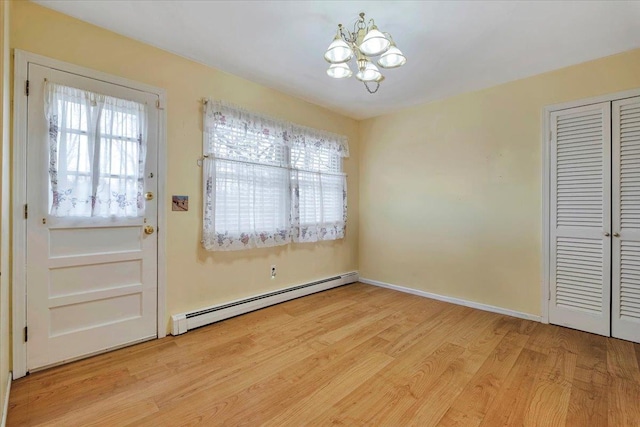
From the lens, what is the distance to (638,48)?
8.38 ft

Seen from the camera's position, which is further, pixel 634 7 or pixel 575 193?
pixel 575 193

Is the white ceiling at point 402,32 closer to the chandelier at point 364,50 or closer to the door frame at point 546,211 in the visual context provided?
the chandelier at point 364,50

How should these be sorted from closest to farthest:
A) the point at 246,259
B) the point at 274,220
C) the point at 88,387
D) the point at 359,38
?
the point at 88,387 → the point at 359,38 → the point at 246,259 → the point at 274,220

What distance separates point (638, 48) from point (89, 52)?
461 centimetres

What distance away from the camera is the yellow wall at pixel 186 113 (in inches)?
84.8

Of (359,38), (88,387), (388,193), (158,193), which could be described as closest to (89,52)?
(158,193)

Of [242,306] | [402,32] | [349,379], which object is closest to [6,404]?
[242,306]

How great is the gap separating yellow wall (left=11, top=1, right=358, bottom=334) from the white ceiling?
0.12 m

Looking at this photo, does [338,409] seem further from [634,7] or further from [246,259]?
[634,7]

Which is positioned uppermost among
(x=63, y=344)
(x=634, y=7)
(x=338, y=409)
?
(x=634, y=7)

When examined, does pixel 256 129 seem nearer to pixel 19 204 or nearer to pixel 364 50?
pixel 364 50

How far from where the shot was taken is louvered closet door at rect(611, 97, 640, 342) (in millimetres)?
2576

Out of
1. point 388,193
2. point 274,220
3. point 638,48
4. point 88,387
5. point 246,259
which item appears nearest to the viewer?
point 88,387

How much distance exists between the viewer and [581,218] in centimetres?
282
